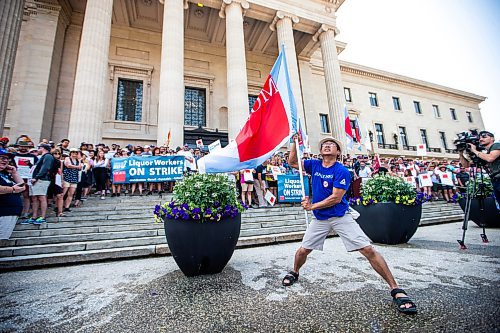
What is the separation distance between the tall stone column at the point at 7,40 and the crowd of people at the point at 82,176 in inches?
48.0

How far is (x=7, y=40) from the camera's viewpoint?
5461mm

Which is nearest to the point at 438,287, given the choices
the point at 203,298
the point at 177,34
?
the point at 203,298

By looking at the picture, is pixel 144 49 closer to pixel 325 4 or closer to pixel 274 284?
pixel 325 4

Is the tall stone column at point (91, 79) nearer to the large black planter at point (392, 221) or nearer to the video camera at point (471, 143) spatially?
the large black planter at point (392, 221)

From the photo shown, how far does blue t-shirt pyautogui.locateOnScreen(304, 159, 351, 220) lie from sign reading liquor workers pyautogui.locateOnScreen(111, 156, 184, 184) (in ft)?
22.1

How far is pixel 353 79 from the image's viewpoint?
27.9 metres

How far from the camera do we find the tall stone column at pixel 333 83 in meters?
17.3

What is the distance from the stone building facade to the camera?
1225cm

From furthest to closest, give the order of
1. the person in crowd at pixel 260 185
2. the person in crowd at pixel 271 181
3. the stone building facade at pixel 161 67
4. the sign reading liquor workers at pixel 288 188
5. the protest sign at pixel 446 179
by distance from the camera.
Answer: the stone building facade at pixel 161 67
the protest sign at pixel 446 179
the person in crowd at pixel 271 181
the sign reading liquor workers at pixel 288 188
the person in crowd at pixel 260 185

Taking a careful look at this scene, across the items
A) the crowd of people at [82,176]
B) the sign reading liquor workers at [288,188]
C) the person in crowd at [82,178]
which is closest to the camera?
the crowd of people at [82,176]

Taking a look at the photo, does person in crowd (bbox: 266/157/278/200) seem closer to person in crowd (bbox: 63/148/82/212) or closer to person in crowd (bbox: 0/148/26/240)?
person in crowd (bbox: 63/148/82/212)

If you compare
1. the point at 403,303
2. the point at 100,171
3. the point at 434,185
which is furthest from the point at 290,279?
the point at 434,185

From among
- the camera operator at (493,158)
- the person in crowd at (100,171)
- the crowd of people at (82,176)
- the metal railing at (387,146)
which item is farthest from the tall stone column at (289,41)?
the metal railing at (387,146)

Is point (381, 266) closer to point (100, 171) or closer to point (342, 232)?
point (342, 232)
